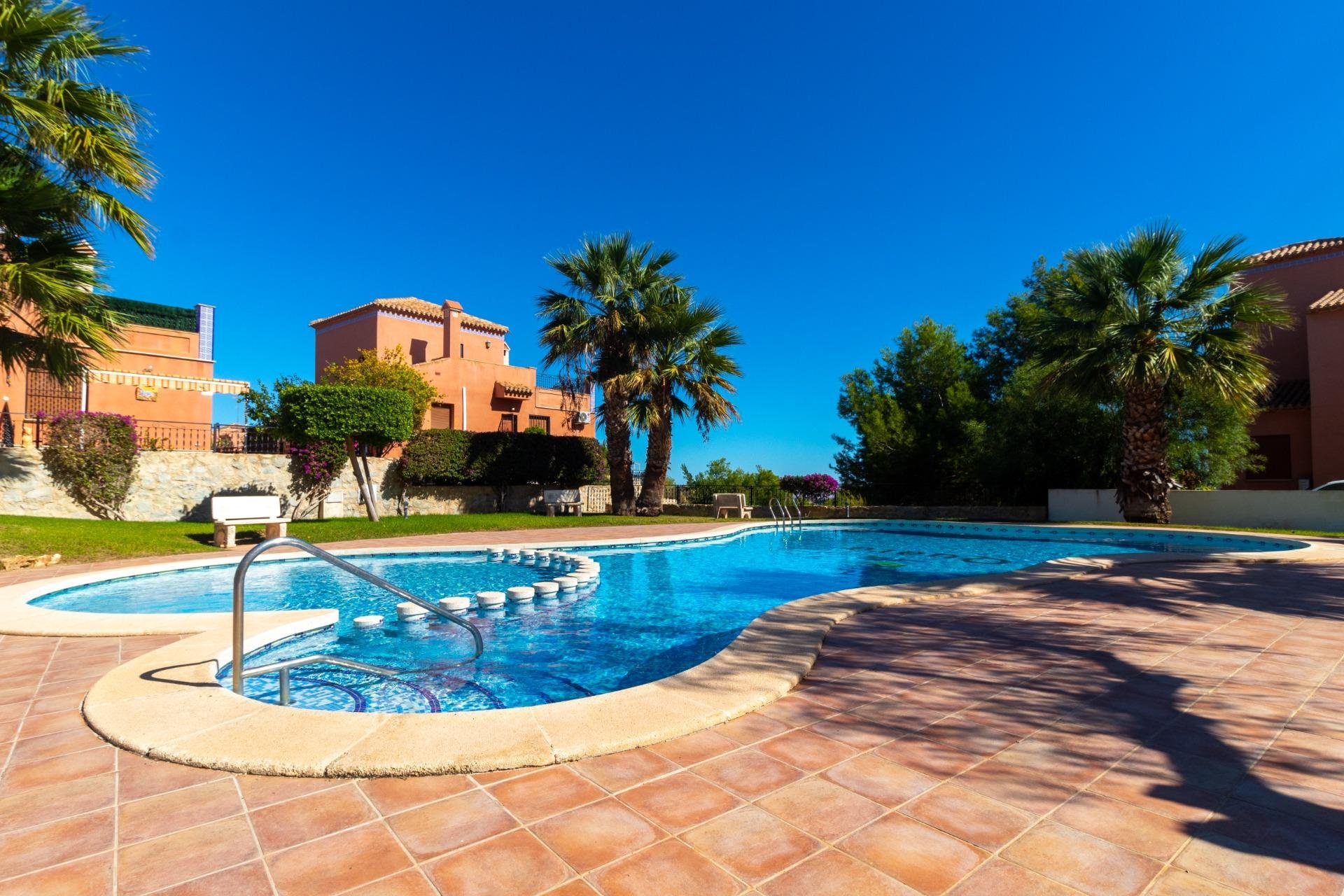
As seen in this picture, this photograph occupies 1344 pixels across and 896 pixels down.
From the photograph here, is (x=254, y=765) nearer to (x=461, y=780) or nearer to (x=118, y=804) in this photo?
(x=118, y=804)

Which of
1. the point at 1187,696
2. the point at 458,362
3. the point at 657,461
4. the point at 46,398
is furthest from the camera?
the point at 458,362

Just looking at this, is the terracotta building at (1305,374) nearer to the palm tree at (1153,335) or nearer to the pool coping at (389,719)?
the palm tree at (1153,335)

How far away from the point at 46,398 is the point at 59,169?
14574 millimetres

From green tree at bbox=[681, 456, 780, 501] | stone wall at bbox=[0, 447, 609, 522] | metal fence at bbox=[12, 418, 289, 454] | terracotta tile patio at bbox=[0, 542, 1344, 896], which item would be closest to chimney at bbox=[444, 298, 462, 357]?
stone wall at bbox=[0, 447, 609, 522]

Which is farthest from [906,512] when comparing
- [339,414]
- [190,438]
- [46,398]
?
[46,398]

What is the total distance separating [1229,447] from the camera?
1645 cm

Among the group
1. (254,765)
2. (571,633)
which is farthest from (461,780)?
(571,633)

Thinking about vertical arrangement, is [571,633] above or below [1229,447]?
below

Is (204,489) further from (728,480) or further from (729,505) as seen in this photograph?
(728,480)

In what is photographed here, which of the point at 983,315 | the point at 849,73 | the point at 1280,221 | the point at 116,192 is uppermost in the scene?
the point at 849,73

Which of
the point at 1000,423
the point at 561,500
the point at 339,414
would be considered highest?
the point at 339,414

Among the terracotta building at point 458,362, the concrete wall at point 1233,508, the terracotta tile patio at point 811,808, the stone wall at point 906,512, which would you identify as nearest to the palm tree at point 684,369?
the stone wall at point 906,512

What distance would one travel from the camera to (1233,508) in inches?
621

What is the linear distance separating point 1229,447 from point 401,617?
20.3 meters
